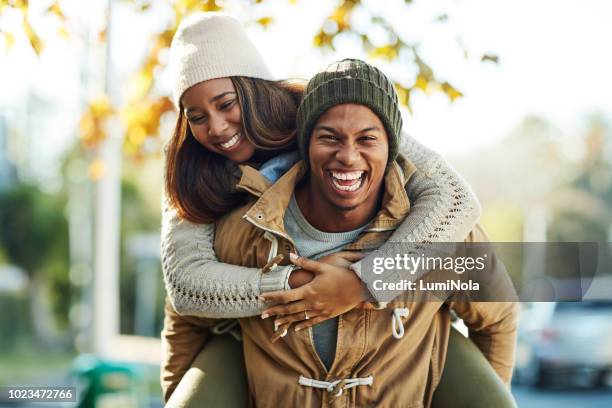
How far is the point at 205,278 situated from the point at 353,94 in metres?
0.83

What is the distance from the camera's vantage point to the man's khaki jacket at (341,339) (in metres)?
3.05

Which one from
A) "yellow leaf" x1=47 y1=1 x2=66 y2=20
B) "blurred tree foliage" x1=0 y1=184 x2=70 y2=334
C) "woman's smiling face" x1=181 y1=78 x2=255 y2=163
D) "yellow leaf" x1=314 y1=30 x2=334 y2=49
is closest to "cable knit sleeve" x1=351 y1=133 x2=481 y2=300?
"woman's smiling face" x1=181 y1=78 x2=255 y2=163

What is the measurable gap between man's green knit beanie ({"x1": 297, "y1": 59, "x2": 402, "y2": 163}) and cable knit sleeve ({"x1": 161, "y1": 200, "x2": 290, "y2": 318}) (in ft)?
1.78

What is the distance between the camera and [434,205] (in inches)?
120

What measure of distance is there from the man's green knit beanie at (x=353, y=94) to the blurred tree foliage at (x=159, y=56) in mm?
1339

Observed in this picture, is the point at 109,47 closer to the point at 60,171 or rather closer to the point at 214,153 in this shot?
the point at 214,153

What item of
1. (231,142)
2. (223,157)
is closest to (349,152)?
(231,142)

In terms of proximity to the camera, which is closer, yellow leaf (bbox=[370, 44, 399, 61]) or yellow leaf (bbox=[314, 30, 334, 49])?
yellow leaf (bbox=[370, 44, 399, 61])

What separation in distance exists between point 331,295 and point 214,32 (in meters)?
1.22

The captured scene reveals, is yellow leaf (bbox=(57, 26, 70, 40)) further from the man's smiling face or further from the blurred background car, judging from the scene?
the blurred background car

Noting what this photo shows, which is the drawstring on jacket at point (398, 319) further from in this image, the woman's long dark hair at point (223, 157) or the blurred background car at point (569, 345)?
the blurred background car at point (569, 345)

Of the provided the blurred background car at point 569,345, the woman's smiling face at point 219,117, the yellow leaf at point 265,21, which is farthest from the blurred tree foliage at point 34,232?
the woman's smiling face at point 219,117

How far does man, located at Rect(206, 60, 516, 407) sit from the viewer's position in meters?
2.98

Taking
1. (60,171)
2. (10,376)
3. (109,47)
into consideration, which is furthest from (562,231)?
(109,47)
